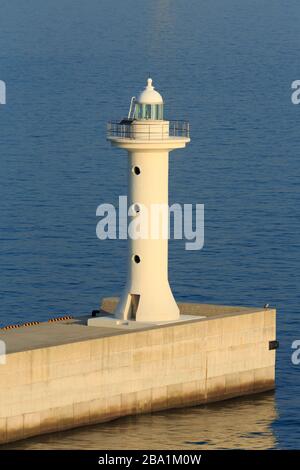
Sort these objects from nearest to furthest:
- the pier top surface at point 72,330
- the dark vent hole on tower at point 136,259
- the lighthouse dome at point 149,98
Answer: the pier top surface at point 72,330
the lighthouse dome at point 149,98
the dark vent hole on tower at point 136,259

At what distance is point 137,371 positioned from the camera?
251ft

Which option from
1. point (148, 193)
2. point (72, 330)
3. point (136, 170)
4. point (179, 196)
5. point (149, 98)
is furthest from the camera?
point (179, 196)

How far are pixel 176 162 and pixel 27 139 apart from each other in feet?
65.1

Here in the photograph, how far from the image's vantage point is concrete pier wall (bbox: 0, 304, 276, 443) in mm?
72125

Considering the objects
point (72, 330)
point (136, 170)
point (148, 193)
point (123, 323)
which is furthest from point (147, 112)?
point (72, 330)

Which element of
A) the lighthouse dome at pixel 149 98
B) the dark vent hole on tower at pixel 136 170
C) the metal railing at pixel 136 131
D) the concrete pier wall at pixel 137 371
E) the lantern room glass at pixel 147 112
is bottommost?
the concrete pier wall at pixel 137 371

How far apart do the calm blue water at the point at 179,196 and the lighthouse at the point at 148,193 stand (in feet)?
15.3

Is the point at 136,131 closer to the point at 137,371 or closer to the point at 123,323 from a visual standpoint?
the point at 123,323

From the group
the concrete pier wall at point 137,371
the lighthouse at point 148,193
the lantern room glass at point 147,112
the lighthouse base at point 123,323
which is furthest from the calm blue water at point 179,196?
the lantern room glass at point 147,112

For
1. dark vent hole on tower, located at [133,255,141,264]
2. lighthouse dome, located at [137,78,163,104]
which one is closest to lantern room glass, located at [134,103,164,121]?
lighthouse dome, located at [137,78,163,104]

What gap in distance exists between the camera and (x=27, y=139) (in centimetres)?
15300

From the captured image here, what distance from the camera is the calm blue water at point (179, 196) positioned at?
84.1 meters

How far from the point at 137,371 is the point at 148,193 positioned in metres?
6.89

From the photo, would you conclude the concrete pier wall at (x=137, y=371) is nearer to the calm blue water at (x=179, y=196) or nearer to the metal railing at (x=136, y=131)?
the calm blue water at (x=179, y=196)
